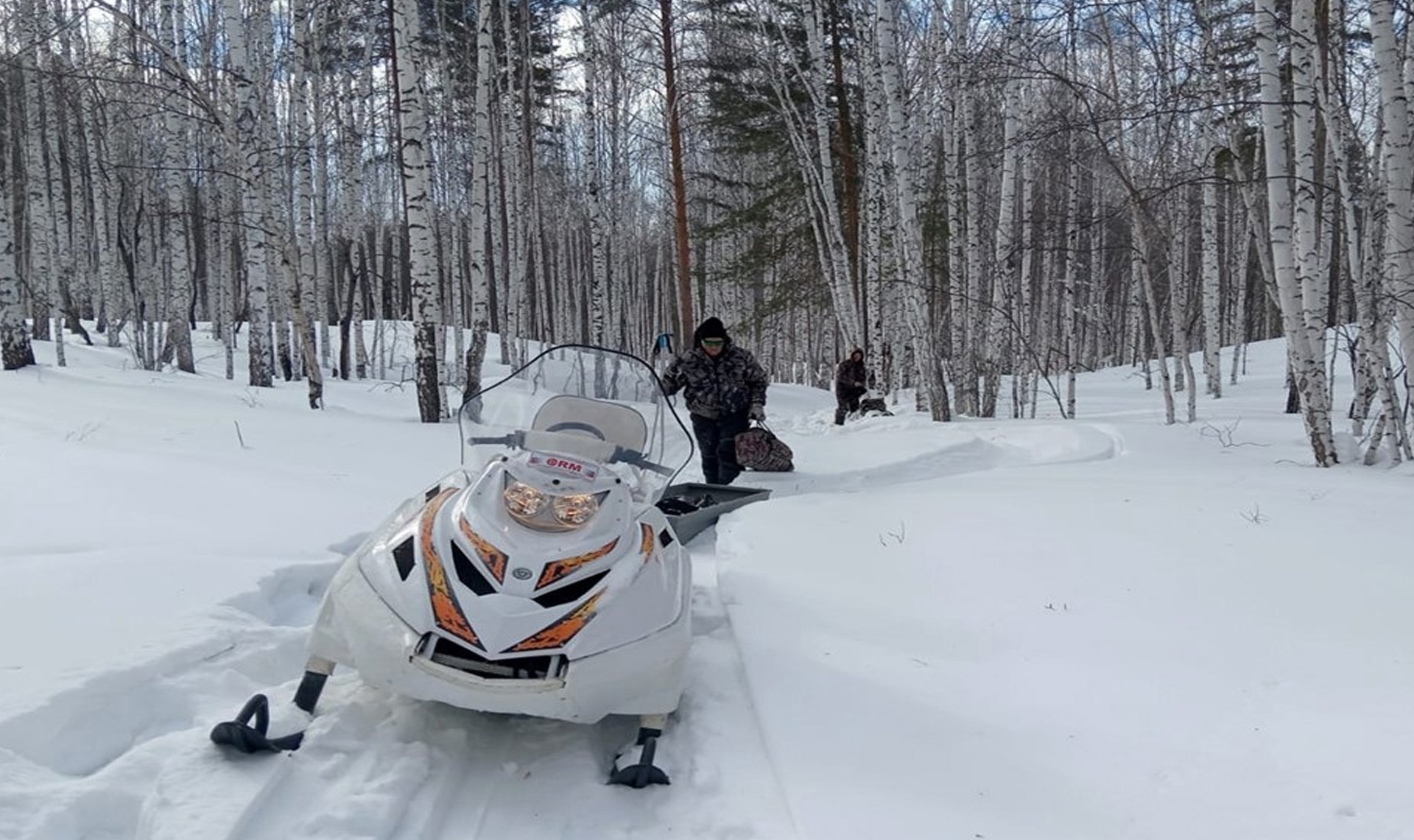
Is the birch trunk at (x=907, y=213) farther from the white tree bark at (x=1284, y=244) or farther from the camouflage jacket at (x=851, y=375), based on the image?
the white tree bark at (x=1284, y=244)

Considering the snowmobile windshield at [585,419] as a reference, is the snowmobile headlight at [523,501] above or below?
below

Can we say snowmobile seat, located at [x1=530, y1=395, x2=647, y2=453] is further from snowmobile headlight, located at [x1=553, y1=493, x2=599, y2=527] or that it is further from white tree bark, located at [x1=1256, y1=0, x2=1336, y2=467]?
white tree bark, located at [x1=1256, y1=0, x2=1336, y2=467]

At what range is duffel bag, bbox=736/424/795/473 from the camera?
857 centimetres

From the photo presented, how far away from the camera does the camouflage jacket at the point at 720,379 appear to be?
27.2 ft

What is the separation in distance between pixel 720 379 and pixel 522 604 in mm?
5499

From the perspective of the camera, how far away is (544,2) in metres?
22.9

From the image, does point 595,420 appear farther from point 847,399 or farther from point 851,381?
point 847,399

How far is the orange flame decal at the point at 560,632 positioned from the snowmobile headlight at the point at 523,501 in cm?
52

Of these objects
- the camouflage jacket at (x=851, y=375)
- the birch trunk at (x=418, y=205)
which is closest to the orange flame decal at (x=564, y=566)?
the birch trunk at (x=418, y=205)

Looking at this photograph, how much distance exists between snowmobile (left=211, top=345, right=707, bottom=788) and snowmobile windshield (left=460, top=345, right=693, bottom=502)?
0.03m

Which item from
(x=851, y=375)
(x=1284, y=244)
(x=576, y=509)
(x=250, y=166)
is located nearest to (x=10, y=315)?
(x=250, y=166)

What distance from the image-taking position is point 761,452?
8.70 metres

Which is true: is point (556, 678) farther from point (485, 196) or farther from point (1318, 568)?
point (485, 196)

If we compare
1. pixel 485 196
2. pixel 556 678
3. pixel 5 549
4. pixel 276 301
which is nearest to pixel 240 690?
pixel 556 678
